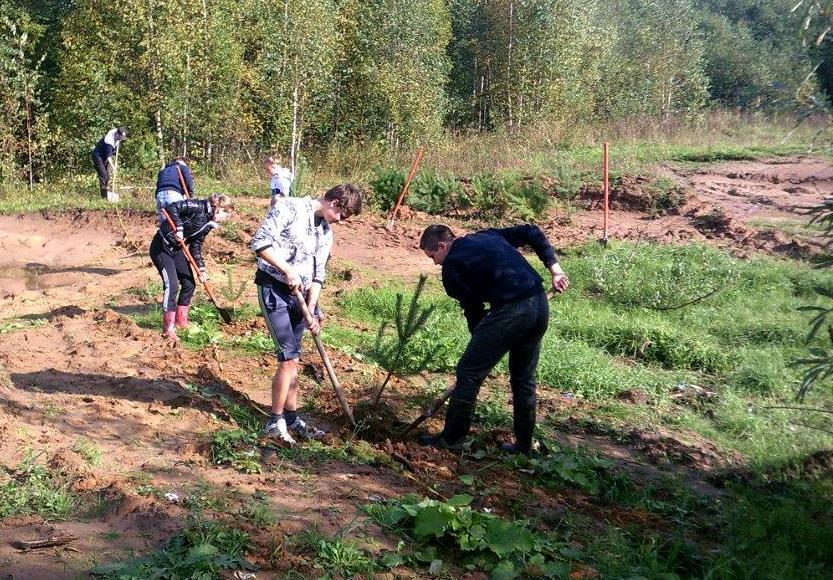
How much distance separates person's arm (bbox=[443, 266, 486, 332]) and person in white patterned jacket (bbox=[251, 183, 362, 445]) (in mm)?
745

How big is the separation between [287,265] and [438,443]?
1657mm

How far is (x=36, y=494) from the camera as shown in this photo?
12.5 feet

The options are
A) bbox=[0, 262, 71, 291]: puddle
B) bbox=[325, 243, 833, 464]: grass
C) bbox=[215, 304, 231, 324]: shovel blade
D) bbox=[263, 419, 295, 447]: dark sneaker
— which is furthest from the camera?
bbox=[0, 262, 71, 291]: puddle

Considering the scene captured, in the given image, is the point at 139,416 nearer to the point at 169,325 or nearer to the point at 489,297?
the point at 169,325

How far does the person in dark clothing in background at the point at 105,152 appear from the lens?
50.1 ft

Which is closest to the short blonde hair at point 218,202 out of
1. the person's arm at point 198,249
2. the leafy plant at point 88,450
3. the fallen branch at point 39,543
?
the person's arm at point 198,249

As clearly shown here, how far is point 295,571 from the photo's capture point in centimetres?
332

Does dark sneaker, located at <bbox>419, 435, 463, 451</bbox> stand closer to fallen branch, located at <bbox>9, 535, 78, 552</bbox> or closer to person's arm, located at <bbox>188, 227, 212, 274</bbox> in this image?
fallen branch, located at <bbox>9, 535, 78, 552</bbox>

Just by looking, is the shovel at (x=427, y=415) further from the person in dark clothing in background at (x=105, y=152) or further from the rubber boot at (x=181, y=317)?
the person in dark clothing in background at (x=105, y=152)

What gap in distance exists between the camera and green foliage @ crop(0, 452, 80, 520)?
144 inches

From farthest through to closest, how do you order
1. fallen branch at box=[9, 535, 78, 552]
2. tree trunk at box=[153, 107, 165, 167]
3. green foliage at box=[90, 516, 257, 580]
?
1. tree trunk at box=[153, 107, 165, 167]
2. fallen branch at box=[9, 535, 78, 552]
3. green foliage at box=[90, 516, 257, 580]

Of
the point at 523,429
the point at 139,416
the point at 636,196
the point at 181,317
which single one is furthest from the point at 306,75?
the point at 523,429

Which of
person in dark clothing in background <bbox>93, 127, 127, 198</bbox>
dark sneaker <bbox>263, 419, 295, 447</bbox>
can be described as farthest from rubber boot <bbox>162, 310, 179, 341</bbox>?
person in dark clothing in background <bbox>93, 127, 127, 198</bbox>

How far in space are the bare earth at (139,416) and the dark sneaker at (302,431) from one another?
1.43 feet
